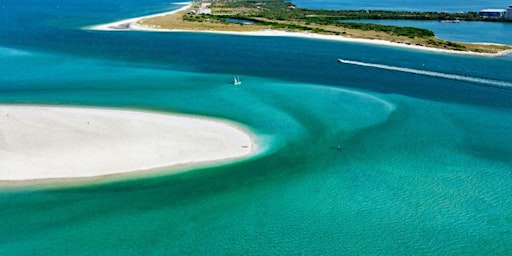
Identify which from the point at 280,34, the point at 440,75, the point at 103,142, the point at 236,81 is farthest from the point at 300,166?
the point at 280,34

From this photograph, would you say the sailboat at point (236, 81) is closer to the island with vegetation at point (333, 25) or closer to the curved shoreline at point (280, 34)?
the curved shoreline at point (280, 34)

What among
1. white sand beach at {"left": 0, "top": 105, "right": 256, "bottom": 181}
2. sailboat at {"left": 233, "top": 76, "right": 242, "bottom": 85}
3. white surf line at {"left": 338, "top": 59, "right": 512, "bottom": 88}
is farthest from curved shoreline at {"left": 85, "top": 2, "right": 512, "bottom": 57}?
white sand beach at {"left": 0, "top": 105, "right": 256, "bottom": 181}

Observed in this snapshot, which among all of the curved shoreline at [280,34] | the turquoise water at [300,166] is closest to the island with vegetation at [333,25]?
the curved shoreline at [280,34]

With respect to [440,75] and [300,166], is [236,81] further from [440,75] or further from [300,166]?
[440,75]

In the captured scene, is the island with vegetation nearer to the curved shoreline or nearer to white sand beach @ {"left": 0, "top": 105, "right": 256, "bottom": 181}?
the curved shoreline

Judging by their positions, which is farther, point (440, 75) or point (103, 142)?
point (440, 75)

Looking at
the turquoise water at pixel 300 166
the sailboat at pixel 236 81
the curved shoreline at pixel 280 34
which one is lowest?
the turquoise water at pixel 300 166
